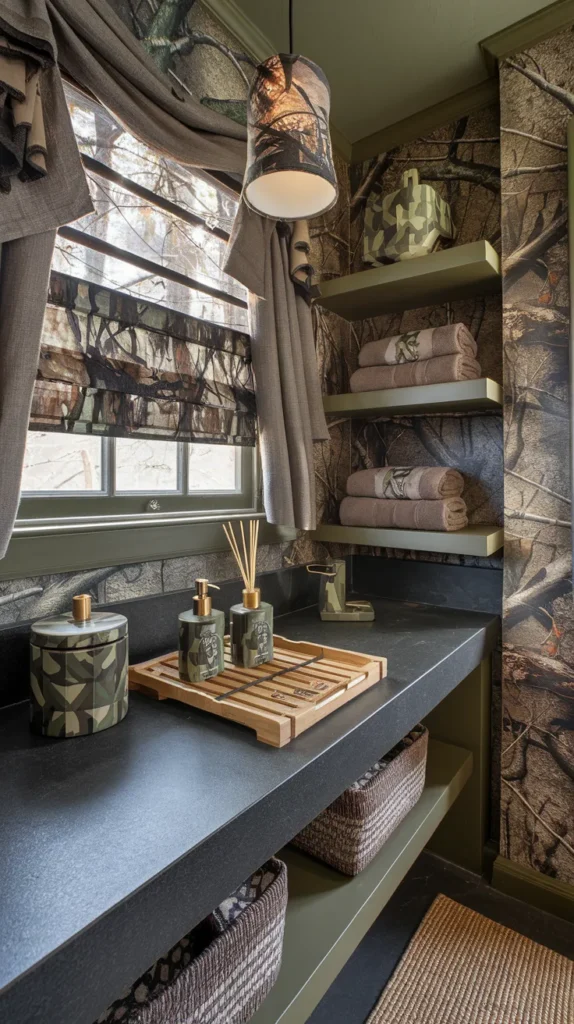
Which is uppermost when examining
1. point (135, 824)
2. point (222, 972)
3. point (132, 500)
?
point (132, 500)

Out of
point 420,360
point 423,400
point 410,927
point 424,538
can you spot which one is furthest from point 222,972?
point 420,360

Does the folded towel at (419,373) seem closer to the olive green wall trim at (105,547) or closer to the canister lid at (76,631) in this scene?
the olive green wall trim at (105,547)

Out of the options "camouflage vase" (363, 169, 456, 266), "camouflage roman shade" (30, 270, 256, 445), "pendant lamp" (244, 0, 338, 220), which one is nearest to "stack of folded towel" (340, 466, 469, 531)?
"camouflage roman shade" (30, 270, 256, 445)

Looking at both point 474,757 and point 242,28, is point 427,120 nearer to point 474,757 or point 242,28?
point 242,28

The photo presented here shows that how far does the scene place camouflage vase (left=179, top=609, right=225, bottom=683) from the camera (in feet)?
3.67

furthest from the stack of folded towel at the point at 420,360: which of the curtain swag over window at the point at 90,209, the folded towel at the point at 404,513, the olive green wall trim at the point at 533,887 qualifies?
the olive green wall trim at the point at 533,887

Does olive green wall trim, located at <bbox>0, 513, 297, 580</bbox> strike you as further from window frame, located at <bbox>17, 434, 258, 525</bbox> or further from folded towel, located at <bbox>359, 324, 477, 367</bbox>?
folded towel, located at <bbox>359, 324, 477, 367</bbox>

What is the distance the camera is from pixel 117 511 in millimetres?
1344

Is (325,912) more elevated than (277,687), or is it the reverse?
(277,687)

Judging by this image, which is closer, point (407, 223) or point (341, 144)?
point (407, 223)

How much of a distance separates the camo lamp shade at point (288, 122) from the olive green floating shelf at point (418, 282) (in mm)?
757

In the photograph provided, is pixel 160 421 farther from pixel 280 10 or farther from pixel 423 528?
pixel 280 10

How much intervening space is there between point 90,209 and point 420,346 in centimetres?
111

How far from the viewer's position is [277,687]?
111 cm
